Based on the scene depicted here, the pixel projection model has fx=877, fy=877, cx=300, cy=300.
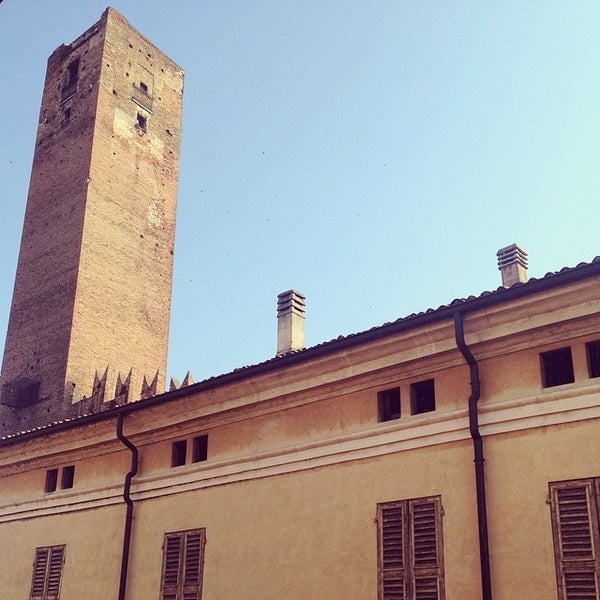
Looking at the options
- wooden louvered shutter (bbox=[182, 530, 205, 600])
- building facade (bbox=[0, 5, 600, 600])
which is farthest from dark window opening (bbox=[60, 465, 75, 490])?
wooden louvered shutter (bbox=[182, 530, 205, 600])

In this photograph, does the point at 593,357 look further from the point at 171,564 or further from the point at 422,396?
the point at 171,564

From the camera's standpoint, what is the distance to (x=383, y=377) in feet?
37.3

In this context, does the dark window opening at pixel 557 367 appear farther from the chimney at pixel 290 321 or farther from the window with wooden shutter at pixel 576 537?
the chimney at pixel 290 321

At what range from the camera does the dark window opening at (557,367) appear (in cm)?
984

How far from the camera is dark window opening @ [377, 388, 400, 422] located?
11312 millimetres

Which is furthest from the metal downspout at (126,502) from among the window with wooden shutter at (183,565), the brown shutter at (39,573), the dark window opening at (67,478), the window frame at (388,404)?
the window frame at (388,404)

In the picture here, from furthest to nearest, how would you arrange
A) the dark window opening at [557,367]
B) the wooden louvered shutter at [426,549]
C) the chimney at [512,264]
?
the chimney at [512,264]
the wooden louvered shutter at [426,549]
the dark window opening at [557,367]

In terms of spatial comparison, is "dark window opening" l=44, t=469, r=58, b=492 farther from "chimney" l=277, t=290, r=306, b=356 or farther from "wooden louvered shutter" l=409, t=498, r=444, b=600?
"wooden louvered shutter" l=409, t=498, r=444, b=600

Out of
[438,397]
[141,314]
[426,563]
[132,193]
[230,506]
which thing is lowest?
[426,563]

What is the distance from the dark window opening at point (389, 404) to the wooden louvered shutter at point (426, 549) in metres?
1.22

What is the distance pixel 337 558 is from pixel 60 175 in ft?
81.1

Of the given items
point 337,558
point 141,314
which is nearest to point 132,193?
point 141,314

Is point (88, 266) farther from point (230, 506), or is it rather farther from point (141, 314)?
point (230, 506)

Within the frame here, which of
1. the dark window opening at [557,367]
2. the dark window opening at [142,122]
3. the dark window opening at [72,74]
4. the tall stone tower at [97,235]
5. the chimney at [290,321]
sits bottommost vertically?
the dark window opening at [557,367]
